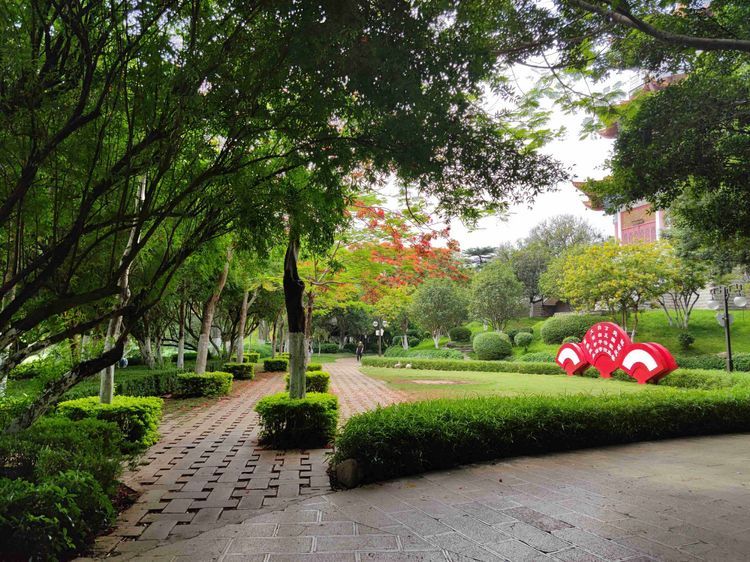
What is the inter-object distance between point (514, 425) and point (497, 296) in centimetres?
2716

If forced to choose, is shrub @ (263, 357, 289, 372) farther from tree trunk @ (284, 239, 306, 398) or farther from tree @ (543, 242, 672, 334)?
tree trunk @ (284, 239, 306, 398)

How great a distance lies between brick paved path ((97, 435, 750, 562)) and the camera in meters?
3.03

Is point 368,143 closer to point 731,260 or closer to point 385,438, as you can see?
point 385,438

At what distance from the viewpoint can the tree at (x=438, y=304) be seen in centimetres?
3503

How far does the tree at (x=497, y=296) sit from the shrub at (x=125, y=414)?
28012mm

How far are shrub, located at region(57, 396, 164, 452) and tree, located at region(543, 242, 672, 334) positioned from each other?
Result: 22.1 meters

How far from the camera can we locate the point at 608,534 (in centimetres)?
329

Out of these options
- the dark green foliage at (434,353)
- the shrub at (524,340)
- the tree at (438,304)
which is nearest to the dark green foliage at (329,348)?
the dark green foliage at (434,353)

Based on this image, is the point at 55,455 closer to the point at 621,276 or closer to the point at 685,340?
the point at 621,276

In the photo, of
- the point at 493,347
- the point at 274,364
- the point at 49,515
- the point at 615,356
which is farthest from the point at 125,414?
the point at 493,347

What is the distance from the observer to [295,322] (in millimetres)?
6875

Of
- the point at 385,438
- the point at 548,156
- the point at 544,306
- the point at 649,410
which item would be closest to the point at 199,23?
the point at 548,156

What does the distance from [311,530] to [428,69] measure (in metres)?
3.45

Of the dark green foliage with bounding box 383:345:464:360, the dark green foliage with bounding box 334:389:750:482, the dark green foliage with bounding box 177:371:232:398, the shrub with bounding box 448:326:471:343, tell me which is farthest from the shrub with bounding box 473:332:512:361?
the dark green foliage with bounding box 334:389:750:482
